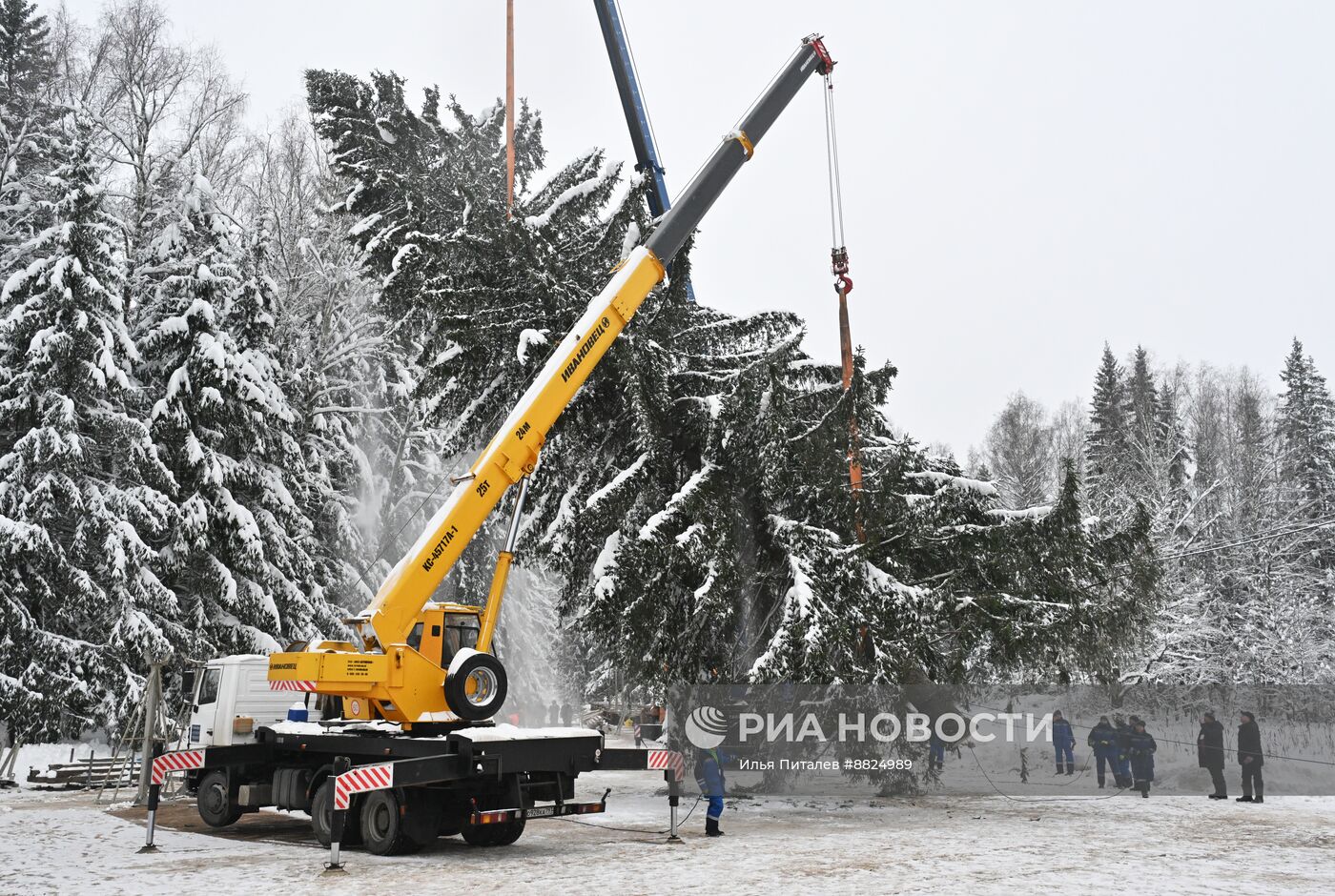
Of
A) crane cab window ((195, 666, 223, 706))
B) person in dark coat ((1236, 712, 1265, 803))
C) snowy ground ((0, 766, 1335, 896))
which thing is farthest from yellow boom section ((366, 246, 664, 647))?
person in dark coat ((1236, 712, 1265, 803))

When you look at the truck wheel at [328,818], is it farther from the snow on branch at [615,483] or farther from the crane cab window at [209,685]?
the snow on branch at [615,483]

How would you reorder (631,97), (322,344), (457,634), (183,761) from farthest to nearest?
(322,344) → (631,97) → (183,761) → (457,634)

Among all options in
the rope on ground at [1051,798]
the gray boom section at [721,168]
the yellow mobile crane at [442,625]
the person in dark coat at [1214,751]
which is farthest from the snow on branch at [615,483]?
the person in dark coat at [1214,751]

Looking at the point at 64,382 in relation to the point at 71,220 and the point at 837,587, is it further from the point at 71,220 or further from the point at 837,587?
the point at 837,587

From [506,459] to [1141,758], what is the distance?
1142cm

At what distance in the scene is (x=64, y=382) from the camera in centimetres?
2161

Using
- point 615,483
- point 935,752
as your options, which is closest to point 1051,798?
point 935,752

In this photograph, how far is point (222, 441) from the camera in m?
24.2

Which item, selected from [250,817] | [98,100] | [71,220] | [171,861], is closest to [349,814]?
[171,861]

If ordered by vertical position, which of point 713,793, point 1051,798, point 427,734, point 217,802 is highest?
point 427,734

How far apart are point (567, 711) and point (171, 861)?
133 feet

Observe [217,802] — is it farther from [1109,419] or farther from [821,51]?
[1109,419]

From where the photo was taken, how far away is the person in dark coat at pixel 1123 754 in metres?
16.8

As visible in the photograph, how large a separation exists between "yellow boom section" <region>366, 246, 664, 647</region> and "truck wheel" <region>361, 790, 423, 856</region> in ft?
5.56
